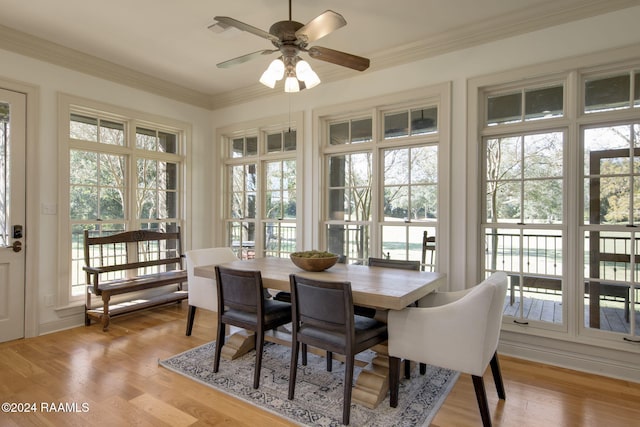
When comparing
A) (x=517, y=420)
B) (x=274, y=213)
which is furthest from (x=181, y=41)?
(x=517, y=420)

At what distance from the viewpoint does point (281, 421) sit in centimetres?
208

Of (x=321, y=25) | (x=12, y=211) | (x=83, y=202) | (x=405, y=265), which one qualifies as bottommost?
(x=405, y=265)

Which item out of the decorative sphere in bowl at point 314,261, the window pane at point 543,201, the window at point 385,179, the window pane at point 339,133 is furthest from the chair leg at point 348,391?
the window pane at point 339,133

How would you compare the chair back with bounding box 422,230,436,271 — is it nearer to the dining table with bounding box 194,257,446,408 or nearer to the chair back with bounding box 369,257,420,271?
the chair back with bounding box 369,257,420,271

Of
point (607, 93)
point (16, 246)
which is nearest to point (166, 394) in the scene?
point (16, 246)

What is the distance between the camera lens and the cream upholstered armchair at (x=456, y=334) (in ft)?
6.32

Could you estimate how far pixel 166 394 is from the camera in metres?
2.37

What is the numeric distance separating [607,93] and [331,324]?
2.81 m

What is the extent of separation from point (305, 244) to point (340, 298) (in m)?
2.30

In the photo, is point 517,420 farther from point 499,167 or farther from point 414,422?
point 499,167

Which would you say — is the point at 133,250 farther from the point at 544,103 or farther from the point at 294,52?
the point at 544,103

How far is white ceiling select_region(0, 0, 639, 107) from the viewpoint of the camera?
2836 millimetres

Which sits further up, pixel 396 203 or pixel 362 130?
pixel 362 130

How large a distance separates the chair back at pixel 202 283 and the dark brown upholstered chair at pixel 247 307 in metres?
0.64
